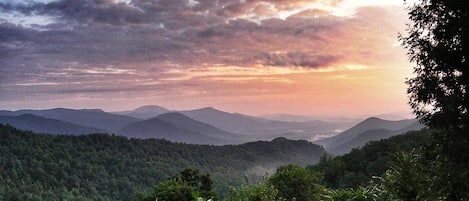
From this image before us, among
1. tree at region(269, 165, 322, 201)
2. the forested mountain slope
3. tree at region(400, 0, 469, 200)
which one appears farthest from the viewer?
the forested mountain slope

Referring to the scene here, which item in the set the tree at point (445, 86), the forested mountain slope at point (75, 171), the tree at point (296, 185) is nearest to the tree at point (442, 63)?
the tree at point (445, 86)

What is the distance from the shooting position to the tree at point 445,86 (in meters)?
17.8

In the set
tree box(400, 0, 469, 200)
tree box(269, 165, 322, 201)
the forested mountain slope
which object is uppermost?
tree box(400, 0, 469, 200)

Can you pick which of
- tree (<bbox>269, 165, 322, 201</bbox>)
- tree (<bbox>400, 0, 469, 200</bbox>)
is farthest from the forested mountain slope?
tree (<bbox>400, 0, 469, 200</bbox>)

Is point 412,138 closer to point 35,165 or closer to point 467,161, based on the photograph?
point 467,161

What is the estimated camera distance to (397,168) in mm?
13727

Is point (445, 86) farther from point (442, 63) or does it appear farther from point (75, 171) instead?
point (75, 171)

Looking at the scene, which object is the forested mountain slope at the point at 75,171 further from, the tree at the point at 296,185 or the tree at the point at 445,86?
the tree at the point at 445,86

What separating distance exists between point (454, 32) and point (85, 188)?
145083 mm

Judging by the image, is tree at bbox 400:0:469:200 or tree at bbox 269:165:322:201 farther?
tree at bbox 269:165:322:201

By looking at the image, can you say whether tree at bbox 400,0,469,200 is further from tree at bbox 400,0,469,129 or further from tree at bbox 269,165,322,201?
tree at bbox 269,165,322,201

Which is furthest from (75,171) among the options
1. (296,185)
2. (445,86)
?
(445,86)

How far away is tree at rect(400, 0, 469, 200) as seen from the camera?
17.8 metres

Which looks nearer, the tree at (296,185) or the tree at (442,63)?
the tree at (442,63)
